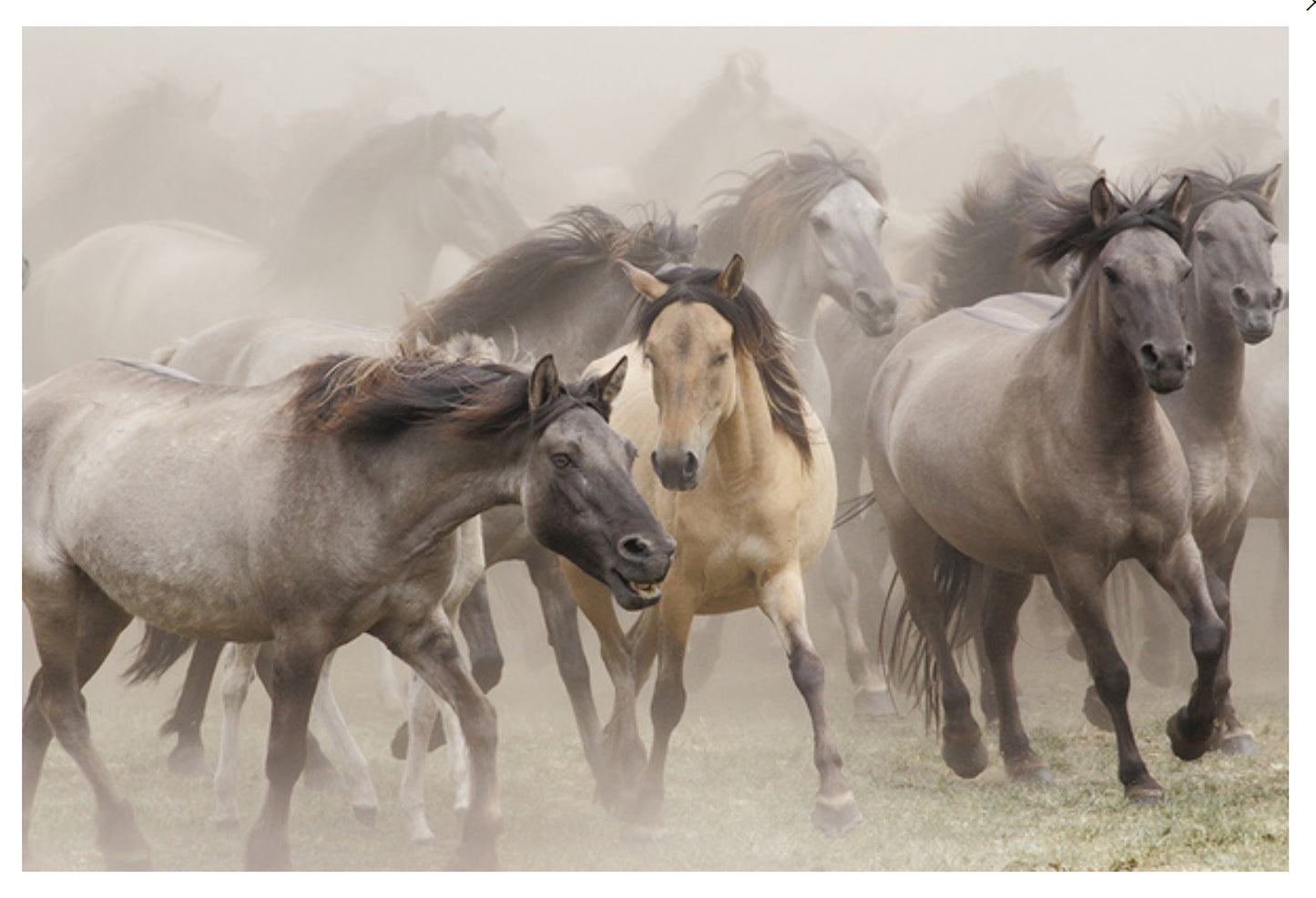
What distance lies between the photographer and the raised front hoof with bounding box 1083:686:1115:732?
828cm

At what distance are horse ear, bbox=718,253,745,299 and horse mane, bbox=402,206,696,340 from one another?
1.31 m

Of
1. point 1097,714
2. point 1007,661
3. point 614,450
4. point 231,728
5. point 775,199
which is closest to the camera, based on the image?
point 614,450

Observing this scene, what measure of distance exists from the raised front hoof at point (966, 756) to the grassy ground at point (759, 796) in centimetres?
8

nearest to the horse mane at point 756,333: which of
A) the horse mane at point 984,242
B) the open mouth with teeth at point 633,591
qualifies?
the open mouth with teeth at point 633,591

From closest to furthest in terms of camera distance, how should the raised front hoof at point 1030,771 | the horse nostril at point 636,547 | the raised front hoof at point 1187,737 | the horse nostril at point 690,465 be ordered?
the horse nostril at point 636,547
the horse nostril at point 690,465
the raised front hoof at point 1187,737
the raised front hoof at point 1030,771

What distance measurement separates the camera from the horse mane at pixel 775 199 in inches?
349

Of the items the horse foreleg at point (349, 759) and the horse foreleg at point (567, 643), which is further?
the horse foreleg at point (567, 643)

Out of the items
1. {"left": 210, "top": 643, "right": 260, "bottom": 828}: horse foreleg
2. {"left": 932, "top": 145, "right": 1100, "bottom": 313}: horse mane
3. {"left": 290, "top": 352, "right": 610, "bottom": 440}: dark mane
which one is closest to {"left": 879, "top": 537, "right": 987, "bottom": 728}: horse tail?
{"left": 932, "top": 145, "right": 1100, "bottom": 313}: horse mane

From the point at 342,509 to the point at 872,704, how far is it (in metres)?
3.81

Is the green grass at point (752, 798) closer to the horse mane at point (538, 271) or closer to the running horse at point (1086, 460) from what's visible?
the running horse at point (1086, 460)

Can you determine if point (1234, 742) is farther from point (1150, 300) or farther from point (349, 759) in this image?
point (349, 759)

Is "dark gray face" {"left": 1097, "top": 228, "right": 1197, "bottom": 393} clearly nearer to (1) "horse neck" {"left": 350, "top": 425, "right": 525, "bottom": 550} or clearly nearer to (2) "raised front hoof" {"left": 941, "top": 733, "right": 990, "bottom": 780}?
(2) "raised front hoof" {"left": 941, "top": 733, "right": 990, "bottom": 780}

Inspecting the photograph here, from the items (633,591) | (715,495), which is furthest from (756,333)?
(633,591)

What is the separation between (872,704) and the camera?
8.91 metres
